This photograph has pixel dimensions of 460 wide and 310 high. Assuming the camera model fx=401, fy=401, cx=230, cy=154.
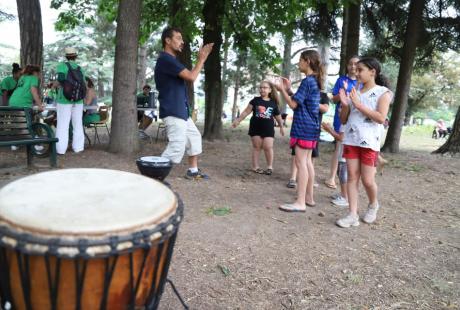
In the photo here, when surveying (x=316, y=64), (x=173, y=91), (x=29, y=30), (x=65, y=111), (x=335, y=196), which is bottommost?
(x=335, y=196)

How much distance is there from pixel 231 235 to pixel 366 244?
4.16ft

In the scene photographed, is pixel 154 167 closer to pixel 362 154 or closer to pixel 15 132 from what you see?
pixel 362 154

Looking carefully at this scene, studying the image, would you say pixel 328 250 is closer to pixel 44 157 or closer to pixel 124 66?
pixel 124 66

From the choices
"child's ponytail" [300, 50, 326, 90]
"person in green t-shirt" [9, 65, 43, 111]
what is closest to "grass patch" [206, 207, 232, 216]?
"child's ponytail" [300, 50, 326, 90]

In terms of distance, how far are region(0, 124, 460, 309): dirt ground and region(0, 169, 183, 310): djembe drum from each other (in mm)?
1035

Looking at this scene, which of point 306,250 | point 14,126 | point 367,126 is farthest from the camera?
point 14,126

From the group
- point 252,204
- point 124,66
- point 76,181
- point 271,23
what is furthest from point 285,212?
point 271,23

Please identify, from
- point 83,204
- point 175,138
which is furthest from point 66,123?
point 83,204

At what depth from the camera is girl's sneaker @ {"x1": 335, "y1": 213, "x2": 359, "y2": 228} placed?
13.6 feet

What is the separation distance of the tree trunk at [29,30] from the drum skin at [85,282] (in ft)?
25.5

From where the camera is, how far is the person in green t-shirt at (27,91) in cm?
714

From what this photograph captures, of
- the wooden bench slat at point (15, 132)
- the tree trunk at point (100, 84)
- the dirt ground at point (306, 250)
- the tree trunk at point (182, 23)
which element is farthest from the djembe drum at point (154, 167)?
the tree trunk at point (100, 84)

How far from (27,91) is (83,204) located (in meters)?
6.42

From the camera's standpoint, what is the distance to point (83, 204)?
5.58 feet
